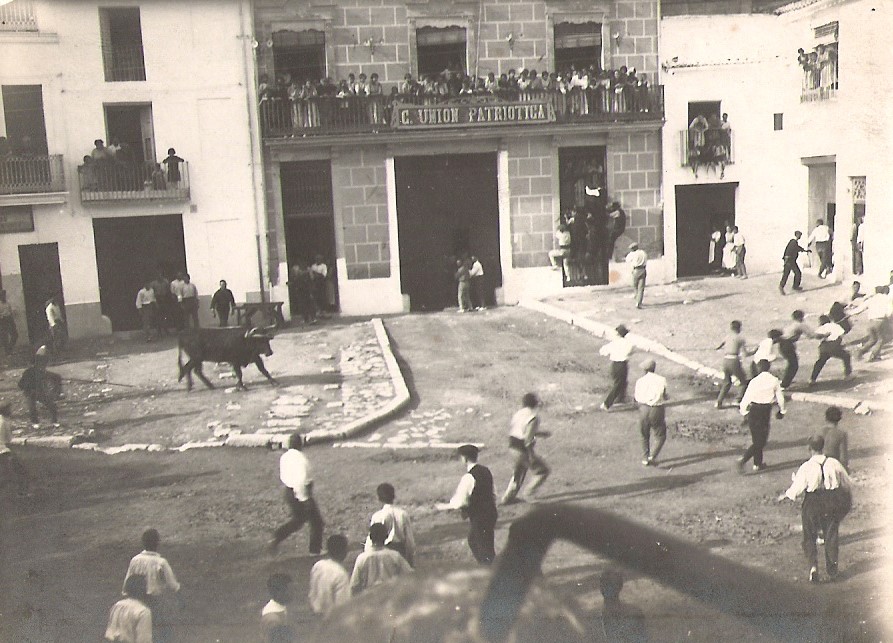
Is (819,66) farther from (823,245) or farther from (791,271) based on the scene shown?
(791,271)

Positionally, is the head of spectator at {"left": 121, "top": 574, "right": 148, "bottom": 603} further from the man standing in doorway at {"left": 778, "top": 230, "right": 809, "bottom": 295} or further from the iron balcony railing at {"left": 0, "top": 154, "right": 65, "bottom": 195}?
the man standing in doorway at {"left": 778, "top": 230, "right": 809, "bottom": 295}

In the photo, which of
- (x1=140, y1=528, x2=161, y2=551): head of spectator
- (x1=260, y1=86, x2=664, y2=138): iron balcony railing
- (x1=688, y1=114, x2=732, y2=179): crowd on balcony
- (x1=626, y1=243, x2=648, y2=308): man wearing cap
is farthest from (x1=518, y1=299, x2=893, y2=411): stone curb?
(x1=140, y1=528, x2=161, y2=551): head of spectator

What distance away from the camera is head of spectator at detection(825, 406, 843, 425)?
4441mm

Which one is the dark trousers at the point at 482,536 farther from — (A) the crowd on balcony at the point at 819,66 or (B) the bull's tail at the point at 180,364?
(A) the crowd on balcony at the point at 819,66

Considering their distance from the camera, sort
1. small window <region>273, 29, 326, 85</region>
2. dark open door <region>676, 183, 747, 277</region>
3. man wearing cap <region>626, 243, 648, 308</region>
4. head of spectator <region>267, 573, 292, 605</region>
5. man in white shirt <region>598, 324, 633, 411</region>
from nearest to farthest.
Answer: head of spectator <region>267, 573, 292, 605</region>, small window <region>273, 29, 326, 85</region>, man in white shirt <region>598, 324, 633, 411</region>, dark open door <region>676, 183, 747, 277</region>, man wearing cap <region>626, 243, 648, 308</region>

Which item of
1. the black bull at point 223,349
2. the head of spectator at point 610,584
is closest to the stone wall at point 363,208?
the black bull at point 223,349

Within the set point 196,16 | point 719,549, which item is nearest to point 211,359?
point 196,16

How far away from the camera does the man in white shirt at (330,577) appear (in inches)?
156

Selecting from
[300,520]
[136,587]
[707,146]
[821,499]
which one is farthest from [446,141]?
[136,587]

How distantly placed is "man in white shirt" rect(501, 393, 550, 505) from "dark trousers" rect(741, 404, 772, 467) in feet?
3.85

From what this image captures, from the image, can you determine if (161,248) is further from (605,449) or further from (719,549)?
(719,549)

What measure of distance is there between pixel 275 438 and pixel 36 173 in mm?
2066

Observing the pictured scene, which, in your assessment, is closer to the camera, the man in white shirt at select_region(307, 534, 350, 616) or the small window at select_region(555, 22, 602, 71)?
the man in white shirt at select_region(307, 534, 350, 616)

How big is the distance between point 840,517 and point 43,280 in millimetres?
4652
